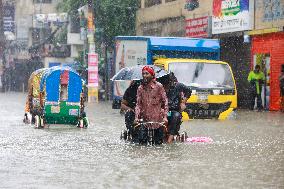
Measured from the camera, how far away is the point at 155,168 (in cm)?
1023

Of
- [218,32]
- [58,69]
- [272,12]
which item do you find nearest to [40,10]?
[218,32]

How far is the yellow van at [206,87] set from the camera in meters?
22.1

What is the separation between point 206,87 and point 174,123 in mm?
7584

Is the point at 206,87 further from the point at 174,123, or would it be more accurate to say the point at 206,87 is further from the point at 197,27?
the point at 197,27

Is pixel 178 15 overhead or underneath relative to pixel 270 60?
overhead

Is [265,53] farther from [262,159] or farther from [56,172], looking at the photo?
[56,172]

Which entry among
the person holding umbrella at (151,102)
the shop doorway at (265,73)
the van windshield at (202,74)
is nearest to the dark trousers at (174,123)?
the person holding umbrella at (151,102)

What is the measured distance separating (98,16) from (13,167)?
114ft

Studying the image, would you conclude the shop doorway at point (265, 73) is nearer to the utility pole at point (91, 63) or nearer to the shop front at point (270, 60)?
the shop front at point (270, 60)

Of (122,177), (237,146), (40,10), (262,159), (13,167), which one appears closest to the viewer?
(122,177)

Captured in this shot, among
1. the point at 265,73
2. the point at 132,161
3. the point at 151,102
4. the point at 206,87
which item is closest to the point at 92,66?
the point at 265,73

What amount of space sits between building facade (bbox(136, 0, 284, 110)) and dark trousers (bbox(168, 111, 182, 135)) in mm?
15258

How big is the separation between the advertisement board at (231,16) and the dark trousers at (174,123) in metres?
17.3

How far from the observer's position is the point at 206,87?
22281mm
